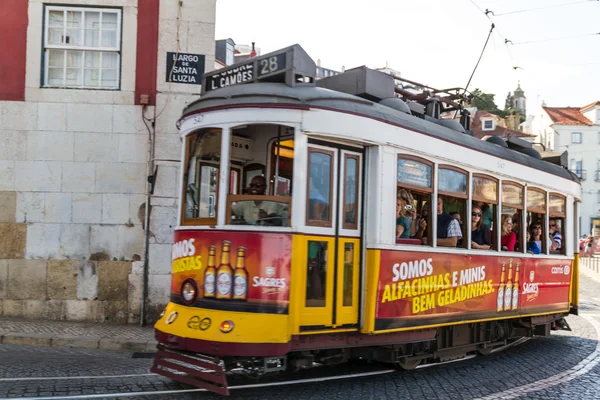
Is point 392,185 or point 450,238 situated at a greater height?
point 392,185

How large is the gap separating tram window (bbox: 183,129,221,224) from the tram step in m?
1.33

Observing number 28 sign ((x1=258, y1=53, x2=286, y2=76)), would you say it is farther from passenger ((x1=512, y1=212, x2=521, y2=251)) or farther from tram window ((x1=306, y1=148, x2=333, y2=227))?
passenger ((x1=512, y1=212, x2=521, y2=251))

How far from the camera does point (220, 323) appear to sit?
5.94 m

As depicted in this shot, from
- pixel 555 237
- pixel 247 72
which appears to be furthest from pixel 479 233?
pixel 247 72

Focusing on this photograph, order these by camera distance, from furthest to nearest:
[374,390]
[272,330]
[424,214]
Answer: [424,214]
[374,390]
[272,330]

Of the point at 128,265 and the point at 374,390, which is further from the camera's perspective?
the point at 128,265

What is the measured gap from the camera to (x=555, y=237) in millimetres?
10773

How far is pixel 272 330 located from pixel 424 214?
2691mm

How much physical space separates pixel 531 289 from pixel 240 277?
222 inches

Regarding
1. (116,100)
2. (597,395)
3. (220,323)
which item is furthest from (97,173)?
(597,395)

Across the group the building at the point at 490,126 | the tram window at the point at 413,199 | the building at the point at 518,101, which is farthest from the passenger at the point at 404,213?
the building at the point at 518,101

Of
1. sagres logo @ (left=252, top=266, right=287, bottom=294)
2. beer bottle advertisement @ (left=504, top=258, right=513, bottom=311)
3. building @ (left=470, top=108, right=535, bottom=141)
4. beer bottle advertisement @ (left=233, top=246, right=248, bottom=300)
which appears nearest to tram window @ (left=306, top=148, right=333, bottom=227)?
sagres logo @ (left=252, top=266, right=287, bottom=294)

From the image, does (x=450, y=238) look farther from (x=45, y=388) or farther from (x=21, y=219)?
(x=21, y=219)

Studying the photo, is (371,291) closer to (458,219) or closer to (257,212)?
(257,212)
